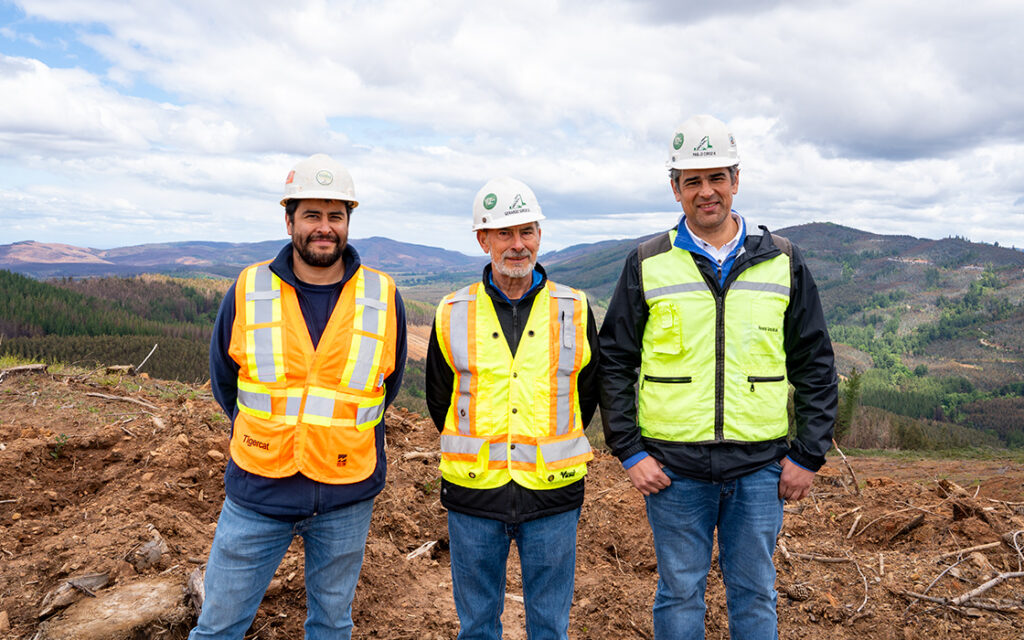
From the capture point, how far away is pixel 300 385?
2.93 m

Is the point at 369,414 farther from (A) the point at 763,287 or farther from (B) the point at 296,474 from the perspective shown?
(A) the point at 763,287

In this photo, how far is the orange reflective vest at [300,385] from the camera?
287cm

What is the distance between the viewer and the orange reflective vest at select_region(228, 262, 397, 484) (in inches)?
113

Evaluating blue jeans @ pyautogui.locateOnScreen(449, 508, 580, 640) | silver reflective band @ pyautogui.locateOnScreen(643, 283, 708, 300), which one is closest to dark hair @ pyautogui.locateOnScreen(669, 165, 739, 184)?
silver reflective band @ pyautogui.locateOnScreen(643, 283, 708, 300)

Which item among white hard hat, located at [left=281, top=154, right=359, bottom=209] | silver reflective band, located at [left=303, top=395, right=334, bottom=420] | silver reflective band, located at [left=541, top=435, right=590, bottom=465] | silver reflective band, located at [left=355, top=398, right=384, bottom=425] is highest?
white hard hat, located at [left=281, top=154, right=359, bottom=209]

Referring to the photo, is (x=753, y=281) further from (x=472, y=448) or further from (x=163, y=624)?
(x=163, y=624)

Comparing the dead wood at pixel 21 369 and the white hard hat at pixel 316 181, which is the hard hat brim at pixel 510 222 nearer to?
the white hard hat at pixel 316 181

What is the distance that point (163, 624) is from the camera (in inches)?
142

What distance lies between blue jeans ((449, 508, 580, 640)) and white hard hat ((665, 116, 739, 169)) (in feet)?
6.17

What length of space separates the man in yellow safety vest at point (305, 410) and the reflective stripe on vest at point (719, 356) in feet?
4.70

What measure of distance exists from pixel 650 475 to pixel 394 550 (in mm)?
3092

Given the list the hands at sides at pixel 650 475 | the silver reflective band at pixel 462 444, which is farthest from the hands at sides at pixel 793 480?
the silver reflective band at pixel 462 444

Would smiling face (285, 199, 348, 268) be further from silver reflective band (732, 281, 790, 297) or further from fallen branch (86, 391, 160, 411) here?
fallen branch (86, 391, 160, 411)

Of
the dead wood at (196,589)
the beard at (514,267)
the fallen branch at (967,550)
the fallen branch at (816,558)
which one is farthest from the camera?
the fallen branch at (816,558)
